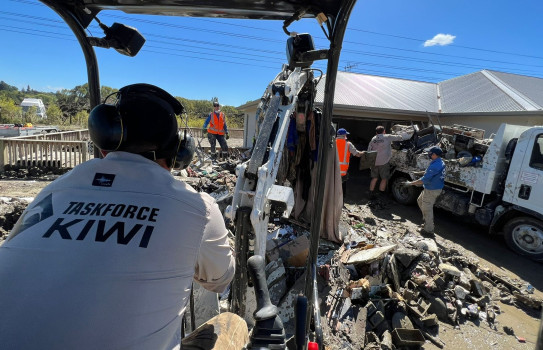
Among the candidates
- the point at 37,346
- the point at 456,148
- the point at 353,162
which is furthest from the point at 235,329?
the point at 353,162

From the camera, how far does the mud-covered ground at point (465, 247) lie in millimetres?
3734

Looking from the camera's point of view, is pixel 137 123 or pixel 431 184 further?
pixel 431 184

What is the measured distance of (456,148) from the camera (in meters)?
7.35

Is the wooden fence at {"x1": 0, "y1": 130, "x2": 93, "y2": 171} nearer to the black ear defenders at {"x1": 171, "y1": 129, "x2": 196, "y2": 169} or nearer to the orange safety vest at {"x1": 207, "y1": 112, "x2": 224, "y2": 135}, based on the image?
the orange safety vest at {"x1": 207, "y1": 112, "x2": 224, "y2": 135}

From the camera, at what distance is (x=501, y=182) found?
626 centimetres

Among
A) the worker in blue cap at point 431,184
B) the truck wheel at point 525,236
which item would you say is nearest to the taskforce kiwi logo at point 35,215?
the worker in blue cap at point 431,184

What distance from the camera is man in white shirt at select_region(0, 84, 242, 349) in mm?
845

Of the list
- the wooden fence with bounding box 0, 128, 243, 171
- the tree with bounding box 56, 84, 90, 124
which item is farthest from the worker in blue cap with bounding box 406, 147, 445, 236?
the tree with bounding box 56, 84, 90, 124

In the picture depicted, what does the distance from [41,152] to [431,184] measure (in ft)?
38.4

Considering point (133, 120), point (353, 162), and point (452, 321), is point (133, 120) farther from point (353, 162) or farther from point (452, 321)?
point (353, 162)

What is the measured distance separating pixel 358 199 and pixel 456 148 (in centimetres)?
293

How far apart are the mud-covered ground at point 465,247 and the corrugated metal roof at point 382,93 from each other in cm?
345

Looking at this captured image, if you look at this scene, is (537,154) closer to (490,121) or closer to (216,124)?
(490,121)

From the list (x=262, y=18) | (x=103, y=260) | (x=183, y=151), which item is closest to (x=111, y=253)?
(x=103, y=260)
